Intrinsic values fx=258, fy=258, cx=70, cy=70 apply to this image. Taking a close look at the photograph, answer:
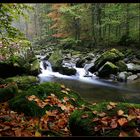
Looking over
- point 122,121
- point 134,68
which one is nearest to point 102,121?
point 122,121

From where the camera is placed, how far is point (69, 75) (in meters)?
17.6

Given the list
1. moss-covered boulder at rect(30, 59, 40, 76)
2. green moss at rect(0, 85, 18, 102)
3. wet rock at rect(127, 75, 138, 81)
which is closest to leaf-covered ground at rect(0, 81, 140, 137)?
green moss at rect(0, 85, 18, 102)

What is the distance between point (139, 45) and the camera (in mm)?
24125

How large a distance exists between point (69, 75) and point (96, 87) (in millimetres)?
4144

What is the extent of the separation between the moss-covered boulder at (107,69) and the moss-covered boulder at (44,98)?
10687 mm

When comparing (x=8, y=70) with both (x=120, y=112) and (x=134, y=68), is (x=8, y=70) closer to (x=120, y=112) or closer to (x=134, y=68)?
(x=134, y=68)

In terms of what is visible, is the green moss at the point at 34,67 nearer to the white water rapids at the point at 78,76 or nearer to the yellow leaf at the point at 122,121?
the white water rapids at the point at 78,76

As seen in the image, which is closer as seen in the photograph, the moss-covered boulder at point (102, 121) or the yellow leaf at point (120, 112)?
the moss-covered boulder at point (102, 121)

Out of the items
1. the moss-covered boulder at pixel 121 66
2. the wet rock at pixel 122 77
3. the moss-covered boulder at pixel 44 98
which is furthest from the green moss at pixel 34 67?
the moss-covered boulder at pixel 44 98

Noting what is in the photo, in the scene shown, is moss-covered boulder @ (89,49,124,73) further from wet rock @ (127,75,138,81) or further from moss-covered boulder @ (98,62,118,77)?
wet rock @ (127,75,138,81)

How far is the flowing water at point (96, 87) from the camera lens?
1123 cm

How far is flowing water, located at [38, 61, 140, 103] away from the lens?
11230 mm

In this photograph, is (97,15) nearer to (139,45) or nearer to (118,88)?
(139,45)

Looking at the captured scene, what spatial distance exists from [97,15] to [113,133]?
27795 mm
